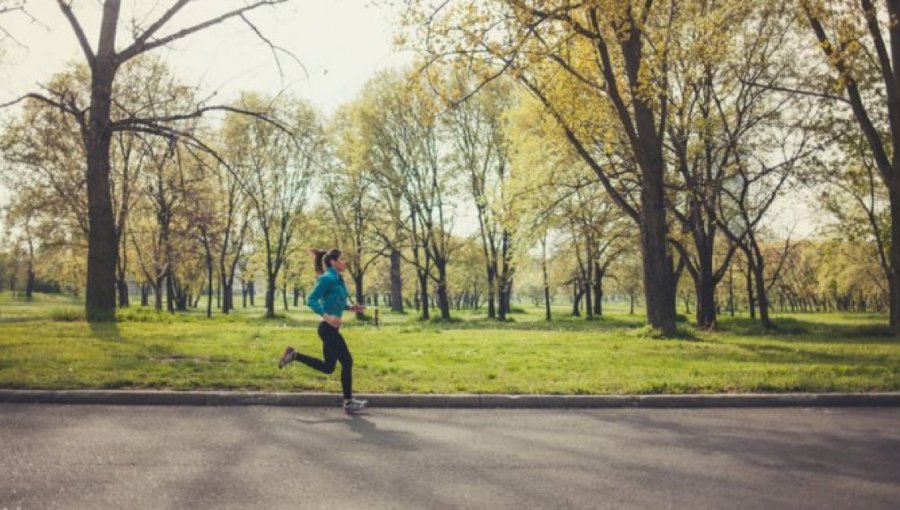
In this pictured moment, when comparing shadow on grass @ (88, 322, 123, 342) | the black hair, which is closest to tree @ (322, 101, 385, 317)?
shadow on grass @ (88, 322, 123, 342)

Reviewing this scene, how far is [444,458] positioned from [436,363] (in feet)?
17.9

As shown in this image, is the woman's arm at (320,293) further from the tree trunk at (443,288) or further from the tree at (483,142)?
the tree trunk at (443,288)

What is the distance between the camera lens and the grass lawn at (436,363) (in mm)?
8414

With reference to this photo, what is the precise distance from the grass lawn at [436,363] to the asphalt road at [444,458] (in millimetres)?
893

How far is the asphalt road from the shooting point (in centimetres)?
432

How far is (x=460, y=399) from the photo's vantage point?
7.84m

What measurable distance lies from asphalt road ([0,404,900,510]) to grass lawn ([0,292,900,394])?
89 centimetres

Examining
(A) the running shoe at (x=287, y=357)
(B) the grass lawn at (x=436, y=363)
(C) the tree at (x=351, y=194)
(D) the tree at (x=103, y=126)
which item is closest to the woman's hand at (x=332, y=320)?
(A) the running shoe at (x=287, y=357)

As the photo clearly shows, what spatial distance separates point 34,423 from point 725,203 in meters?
30.3

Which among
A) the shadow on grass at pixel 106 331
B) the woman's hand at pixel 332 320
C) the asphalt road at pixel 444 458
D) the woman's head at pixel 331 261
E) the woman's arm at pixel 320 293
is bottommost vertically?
the asphalt road at pixel 444 458

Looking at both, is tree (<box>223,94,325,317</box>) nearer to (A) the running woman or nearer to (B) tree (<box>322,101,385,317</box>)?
(B) tree (<box>322,101,385,317</box>)

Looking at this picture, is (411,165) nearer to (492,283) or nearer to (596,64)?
(492,283)

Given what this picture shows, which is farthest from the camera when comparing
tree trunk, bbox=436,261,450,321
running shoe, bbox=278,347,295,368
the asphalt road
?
tree trunk, bbox=436,261,450,321

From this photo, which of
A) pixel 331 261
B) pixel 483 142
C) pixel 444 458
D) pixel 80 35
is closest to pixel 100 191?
pixel 80 35
